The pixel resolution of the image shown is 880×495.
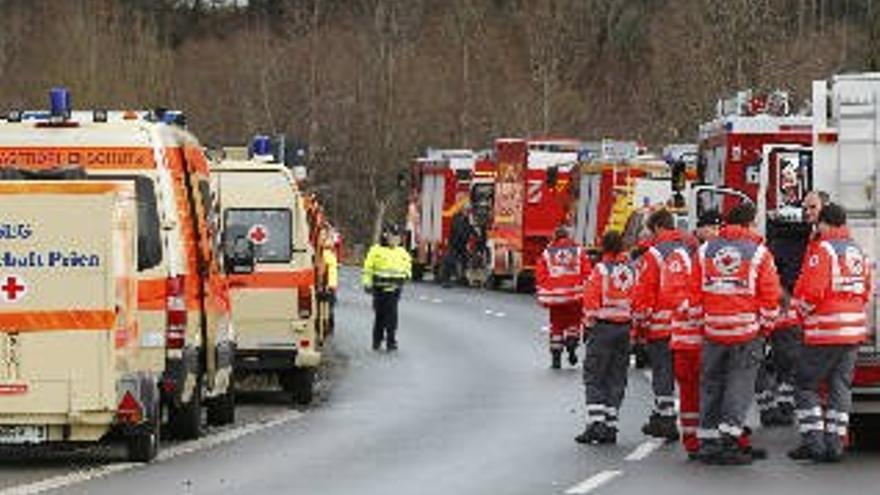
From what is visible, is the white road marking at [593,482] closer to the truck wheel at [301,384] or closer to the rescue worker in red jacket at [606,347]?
the rescue worker in red jacket at [606,347]

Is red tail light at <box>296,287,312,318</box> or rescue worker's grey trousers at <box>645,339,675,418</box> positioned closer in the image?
rescue worker's grey trousers at <box>645,339,675,418</box>

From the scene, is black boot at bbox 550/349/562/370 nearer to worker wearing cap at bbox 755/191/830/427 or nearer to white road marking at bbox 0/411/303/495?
white road marking at bbox 0/411/303/495

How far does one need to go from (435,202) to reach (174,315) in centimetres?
4076

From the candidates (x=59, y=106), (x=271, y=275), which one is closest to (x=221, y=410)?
(x=271, y=275)

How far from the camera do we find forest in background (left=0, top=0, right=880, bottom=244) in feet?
254

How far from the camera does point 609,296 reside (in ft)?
70.7

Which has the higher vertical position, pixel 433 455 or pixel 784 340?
pixel 784 340

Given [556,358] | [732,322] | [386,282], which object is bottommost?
[556,358]

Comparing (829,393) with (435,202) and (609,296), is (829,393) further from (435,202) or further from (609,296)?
(435,202)

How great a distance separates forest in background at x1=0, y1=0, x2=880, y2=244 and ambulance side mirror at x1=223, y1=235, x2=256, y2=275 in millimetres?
44776

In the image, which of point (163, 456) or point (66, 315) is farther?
point (163, 456)

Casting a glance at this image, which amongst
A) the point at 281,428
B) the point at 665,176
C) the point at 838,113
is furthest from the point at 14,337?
the point at 665,176

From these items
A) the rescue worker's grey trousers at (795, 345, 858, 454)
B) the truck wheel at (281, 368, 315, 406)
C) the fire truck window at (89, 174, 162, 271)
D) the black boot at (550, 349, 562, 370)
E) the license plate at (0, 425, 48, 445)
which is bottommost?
the black boot at (550, 349, 562, 370)

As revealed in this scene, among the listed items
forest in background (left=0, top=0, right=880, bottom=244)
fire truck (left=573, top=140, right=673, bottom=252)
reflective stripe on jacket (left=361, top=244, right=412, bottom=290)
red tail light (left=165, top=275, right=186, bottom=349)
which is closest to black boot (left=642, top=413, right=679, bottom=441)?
red tail light (left=165, top=275, right=186, bottom=349)
